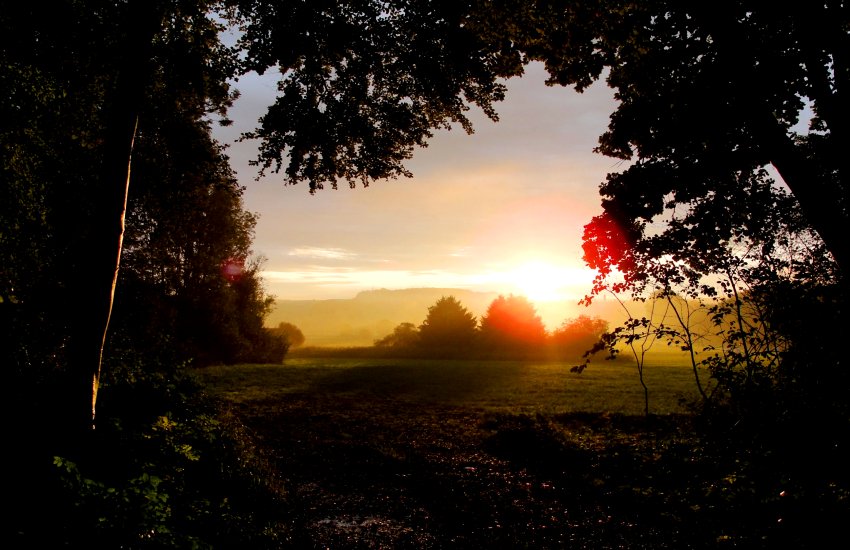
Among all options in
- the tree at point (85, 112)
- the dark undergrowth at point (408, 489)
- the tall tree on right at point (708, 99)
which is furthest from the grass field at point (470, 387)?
the tree at point (85, 112)

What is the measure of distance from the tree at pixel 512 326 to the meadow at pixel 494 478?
39.7 meters

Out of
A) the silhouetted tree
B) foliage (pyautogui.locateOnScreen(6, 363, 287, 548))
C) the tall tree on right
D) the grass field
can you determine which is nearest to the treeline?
the silhouetted tree

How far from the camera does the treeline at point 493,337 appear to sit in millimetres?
61312

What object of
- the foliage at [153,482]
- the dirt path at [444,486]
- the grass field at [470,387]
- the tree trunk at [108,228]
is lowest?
the grass field at [470,387]

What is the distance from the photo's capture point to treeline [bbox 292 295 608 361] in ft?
201

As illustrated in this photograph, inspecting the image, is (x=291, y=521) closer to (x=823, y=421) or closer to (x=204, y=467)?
(x=204, y=467)

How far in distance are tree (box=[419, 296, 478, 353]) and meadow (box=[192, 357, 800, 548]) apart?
40.0m

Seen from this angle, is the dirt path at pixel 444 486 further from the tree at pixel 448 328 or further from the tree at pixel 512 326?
the tree at pixel 512 326

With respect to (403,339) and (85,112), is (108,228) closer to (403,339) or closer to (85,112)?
(85,112)

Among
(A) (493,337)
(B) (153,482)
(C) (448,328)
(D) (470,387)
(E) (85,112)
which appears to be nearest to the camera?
(B) (153,482)

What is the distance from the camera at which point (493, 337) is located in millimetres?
62750

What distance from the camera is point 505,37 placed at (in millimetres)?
9680

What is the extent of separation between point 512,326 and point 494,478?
178 feet

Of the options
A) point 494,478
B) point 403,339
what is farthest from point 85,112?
point 403,339
